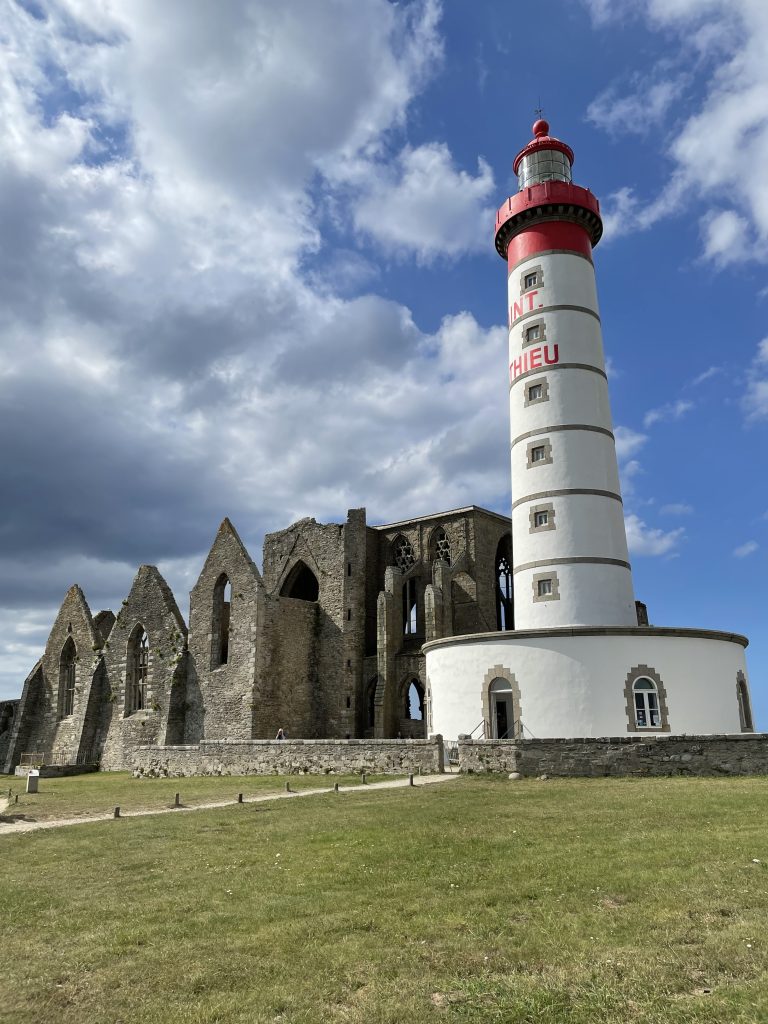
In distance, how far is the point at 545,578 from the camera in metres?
24.4

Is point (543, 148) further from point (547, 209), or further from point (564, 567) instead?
point (564, 567)

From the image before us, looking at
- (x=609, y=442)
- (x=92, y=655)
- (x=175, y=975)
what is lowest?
(x=175, y=975)

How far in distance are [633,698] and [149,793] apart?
1318cm

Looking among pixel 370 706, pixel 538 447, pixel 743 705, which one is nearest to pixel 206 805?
pixel 538 447

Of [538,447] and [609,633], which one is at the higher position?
[538,447]

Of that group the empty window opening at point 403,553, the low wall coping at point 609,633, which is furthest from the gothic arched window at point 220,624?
the low wall coping at point 609,633

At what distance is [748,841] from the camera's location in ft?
32.7

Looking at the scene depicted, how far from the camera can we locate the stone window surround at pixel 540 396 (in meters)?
25.9

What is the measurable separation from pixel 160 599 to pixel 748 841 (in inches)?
1287

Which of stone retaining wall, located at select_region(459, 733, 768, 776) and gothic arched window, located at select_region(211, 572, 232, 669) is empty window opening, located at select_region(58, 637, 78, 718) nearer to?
gothic arched window, located at select_region(211, 572, 232, 669)

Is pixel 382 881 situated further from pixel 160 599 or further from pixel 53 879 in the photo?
pixel 160 599

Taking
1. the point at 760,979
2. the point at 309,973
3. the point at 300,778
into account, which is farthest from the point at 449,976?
the point at 300,778

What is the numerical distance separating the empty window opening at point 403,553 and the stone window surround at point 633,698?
19.2 meters

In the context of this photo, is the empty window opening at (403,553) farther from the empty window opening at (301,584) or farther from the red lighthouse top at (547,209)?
the red lighthouse top at (547,209)
